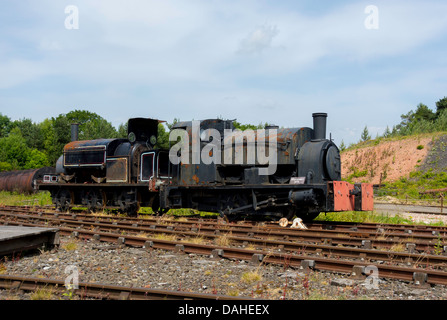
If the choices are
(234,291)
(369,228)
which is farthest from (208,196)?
(234,291)

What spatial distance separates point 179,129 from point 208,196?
2298 mm

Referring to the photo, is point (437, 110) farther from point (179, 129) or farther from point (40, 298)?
point (40, 298)

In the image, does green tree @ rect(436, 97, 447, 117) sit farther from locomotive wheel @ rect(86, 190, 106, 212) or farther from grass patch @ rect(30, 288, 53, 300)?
grass patch @ rect(30, 288, 53, 300)

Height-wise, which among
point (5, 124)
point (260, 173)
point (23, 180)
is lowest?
point (23, 180)

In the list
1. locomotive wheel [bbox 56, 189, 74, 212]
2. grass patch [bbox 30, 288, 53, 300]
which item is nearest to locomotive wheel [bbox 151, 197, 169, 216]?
locomotive wheel [bbox 56, 189, 74, 212]

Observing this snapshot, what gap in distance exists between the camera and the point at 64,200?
1759 cm

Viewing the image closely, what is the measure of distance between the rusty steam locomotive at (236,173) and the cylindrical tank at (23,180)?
1418 centimetres

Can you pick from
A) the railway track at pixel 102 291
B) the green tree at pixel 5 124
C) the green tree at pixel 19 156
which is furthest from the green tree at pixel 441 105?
the green tree at pixel 5 124

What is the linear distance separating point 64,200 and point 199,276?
13.2 metres

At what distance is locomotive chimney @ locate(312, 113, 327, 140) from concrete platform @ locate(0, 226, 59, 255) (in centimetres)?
732

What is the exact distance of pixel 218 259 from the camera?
727 cm

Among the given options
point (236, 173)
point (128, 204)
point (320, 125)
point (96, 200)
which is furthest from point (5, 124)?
point (320, 125)

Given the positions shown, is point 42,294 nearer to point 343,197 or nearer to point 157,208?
point 343,197

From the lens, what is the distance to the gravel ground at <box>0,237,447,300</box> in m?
5.21
